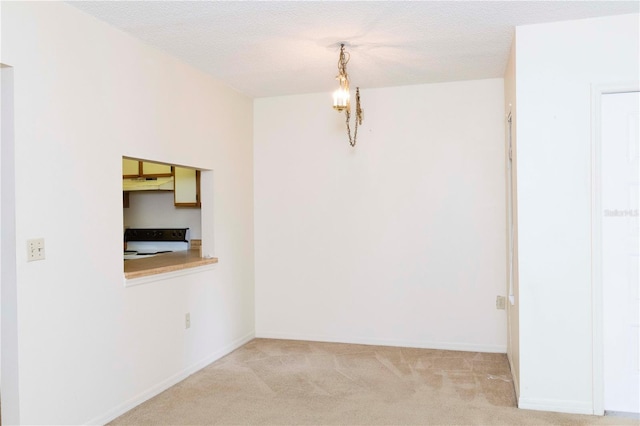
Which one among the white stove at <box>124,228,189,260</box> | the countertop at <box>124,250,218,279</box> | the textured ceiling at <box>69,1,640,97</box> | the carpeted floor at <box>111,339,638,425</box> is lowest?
the carpeted floor at <box>111,339,638,425</box>

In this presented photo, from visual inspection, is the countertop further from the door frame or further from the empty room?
the door frame

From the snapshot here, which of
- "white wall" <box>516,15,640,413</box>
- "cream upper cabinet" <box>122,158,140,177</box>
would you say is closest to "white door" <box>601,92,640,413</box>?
"white wall" <box>516,15,640,413</box>

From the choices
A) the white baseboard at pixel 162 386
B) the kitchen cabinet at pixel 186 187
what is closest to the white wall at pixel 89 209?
the white baseboard at pixel 162 386

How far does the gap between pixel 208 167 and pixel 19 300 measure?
1.98 meters

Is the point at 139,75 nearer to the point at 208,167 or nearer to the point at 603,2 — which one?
the point at 208,167

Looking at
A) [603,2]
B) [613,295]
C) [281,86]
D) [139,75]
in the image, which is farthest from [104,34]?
[613,295]

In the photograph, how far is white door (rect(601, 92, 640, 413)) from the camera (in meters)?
2.96

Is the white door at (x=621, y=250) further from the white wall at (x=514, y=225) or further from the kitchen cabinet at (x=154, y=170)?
the kitchen cabinet at (x=154, y=170)

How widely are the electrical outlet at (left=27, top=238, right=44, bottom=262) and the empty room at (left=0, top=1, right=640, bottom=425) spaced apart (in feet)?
0.03

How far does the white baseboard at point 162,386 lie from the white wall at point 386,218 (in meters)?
0.62

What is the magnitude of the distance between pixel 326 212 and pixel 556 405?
2.52 meters

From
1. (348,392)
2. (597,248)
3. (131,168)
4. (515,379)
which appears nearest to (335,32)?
(597,248)

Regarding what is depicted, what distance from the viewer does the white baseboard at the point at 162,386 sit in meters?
2.93

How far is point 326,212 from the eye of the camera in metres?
4.77
